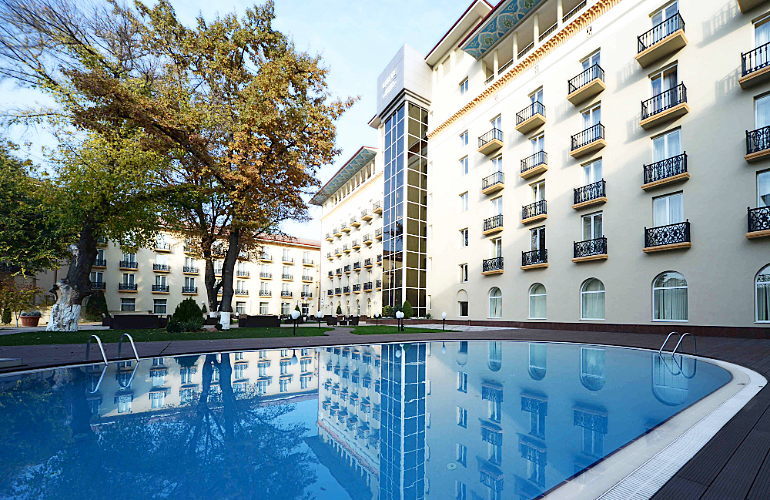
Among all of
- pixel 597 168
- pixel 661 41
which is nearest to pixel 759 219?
pixel 597 168

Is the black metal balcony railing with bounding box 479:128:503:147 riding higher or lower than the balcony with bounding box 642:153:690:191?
higher

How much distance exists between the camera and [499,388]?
5.54 metres

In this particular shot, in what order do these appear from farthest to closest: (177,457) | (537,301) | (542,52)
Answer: (542,52) < (537,301) < (177,457)

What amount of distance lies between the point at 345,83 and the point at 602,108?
1193 centimetres

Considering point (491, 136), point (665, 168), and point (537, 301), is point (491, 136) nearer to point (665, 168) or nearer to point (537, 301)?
point (665, 168)

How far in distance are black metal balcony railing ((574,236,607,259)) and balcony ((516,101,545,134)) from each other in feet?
22.6

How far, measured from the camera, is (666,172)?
14.0 m

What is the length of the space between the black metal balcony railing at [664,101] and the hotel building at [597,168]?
0.25ft

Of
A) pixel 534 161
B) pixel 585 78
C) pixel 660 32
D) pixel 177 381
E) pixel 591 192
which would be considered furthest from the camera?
pixel 534 161

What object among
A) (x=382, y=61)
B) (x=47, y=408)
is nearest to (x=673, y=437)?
(x=47, y=408)

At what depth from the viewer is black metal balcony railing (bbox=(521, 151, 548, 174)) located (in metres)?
19.1

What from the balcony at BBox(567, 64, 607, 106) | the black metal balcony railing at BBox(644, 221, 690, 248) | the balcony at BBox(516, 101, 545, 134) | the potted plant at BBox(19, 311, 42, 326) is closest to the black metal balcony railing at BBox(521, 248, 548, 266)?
the black metal balcony railing at BBox(644, 221, 690, 248)

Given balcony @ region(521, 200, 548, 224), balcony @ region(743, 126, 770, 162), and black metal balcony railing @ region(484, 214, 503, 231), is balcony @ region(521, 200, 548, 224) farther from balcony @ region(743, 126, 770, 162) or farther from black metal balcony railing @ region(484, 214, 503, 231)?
balcony @ region(743, 126, 770, 162)

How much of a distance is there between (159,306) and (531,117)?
37540 mm
